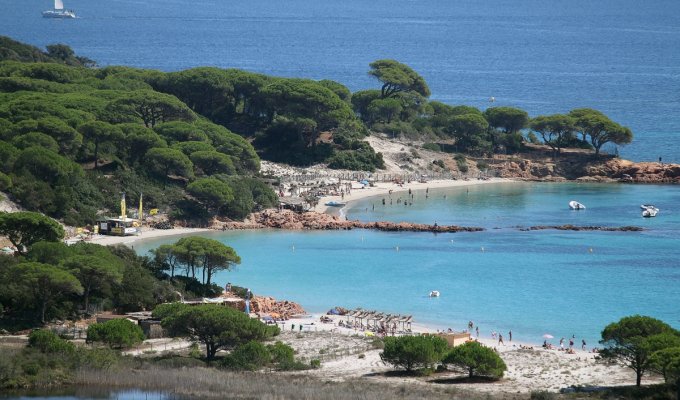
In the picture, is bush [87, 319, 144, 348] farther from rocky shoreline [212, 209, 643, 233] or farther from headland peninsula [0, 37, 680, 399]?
rocky shoreline [212, 209, 643, 233]

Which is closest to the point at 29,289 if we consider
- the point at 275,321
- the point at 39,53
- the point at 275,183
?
the point at 275,321

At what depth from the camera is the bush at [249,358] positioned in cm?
4344

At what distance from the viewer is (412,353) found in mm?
43094

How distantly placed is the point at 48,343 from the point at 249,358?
5846 millimetres

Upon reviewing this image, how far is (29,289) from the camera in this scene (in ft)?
156

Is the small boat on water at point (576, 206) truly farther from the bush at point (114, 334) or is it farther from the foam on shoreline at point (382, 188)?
the bush at point (114, 334)

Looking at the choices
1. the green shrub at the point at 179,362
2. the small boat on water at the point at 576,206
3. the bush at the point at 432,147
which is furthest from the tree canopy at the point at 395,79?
the green shrub at the point at 179,362

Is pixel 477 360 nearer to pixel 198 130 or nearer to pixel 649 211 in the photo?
pixel 649 211

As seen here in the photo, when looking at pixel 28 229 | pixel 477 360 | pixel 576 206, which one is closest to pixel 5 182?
pixel 28 229

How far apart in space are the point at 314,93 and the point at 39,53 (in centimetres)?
3676

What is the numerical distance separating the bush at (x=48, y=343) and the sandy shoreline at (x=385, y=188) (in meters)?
32.2

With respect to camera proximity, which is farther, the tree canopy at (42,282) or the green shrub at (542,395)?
the tree canopy at (42,282)

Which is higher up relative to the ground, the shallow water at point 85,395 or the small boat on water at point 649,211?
the small boat on water at point 649,211

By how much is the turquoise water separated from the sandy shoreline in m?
1.12
